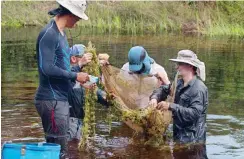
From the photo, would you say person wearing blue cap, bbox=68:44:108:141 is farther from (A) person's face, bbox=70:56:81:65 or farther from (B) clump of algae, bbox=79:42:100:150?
(B) clump of algae, bbox=79:42:100:150

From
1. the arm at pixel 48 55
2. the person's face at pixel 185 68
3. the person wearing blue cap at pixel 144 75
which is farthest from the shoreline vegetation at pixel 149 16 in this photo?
the arm at pixel 48 55

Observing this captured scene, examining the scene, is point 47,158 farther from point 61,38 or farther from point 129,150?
point 129,150

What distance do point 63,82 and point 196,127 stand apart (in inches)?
93.4

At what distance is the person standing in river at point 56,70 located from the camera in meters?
6.60

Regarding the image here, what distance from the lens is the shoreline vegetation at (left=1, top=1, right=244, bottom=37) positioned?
35.0 m

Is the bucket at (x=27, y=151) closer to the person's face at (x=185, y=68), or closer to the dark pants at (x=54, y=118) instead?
the dark pants at (x=54, y=118)

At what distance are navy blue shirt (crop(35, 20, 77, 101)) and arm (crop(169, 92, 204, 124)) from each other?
177cm

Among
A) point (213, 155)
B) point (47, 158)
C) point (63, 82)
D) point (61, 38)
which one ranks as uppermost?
point (61, 38)

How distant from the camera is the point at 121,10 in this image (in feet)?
121

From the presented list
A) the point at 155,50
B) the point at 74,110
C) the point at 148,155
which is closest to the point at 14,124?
the point at 74,110

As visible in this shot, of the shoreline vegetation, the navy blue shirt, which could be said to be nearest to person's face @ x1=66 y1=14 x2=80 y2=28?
the navy blue shirt

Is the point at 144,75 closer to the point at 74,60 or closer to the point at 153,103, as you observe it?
the point at 153,103

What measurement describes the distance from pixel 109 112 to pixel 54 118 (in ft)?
6.99

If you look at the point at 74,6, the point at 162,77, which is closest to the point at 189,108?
the point at 162,77
